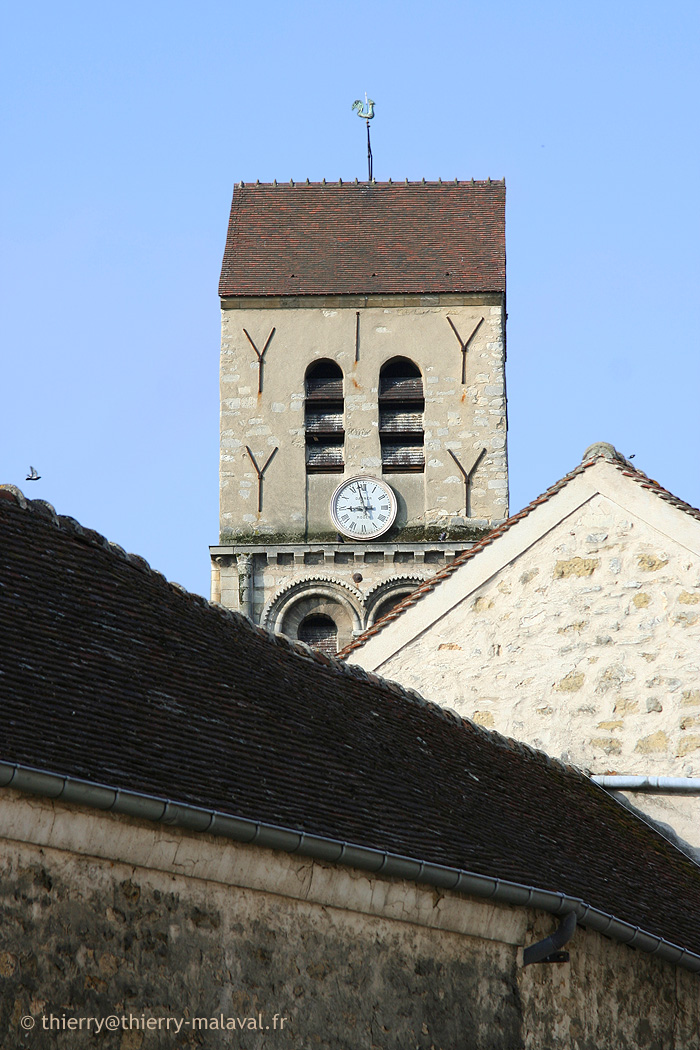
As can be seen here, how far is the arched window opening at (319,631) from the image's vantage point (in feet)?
90.2

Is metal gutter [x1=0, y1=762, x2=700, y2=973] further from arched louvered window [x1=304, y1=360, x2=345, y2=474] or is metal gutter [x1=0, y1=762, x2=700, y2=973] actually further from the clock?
arched louvered window [x1=304, y1=360, x2=345, y2=474]

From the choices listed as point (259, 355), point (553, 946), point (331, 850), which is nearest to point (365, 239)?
point (259, 355)

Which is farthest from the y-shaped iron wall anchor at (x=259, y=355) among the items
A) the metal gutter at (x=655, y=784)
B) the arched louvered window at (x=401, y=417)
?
the metal gutter at (x=655, y=784)

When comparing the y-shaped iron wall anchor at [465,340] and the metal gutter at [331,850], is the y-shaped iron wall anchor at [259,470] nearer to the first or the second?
the y-shaped iron wall anchor at [465,340]

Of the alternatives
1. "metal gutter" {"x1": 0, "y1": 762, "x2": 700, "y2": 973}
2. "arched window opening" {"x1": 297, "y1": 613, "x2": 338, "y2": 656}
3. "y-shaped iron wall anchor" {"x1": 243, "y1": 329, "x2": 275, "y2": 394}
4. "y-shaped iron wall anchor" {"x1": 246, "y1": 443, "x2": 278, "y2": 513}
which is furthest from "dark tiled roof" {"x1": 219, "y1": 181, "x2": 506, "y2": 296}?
"metal gutter" {"x1": 0, "y1": 762, "x2": 700, "y2": 973}

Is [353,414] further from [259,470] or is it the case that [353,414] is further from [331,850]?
[331,850]

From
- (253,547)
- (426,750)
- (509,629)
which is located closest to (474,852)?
(426,750)

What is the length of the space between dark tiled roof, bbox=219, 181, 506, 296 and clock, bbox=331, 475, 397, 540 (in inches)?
146

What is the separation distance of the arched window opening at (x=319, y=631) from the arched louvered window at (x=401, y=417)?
2.75 metres

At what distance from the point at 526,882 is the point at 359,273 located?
23.2m

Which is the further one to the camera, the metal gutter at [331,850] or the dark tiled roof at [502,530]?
the dark tiled roof at [502,530]

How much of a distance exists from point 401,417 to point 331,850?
73.1 feet

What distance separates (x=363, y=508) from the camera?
92.5 ft

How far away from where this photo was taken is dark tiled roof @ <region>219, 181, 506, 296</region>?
30000 mm
